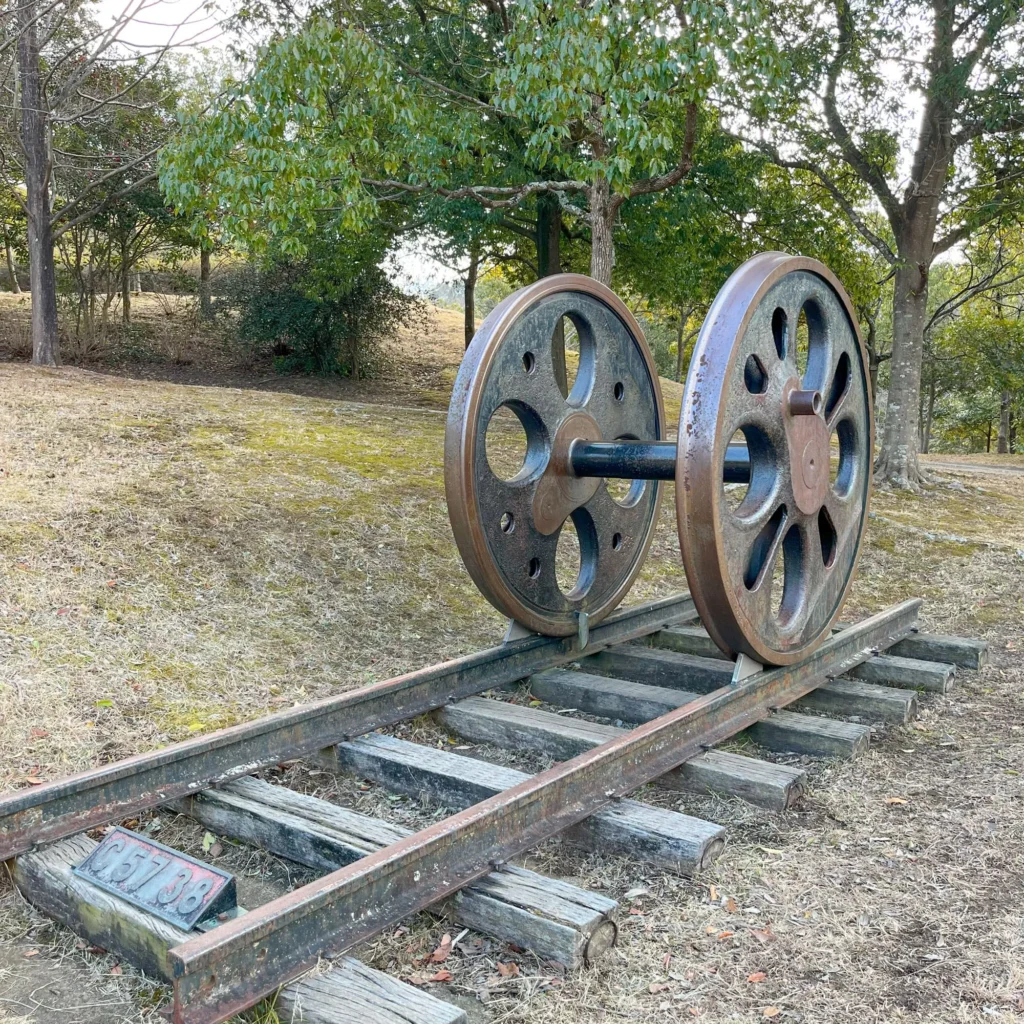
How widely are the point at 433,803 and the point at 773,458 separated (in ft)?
6.54

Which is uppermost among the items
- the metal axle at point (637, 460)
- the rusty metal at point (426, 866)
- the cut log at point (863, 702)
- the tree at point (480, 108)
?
the tree at point (480, 108)

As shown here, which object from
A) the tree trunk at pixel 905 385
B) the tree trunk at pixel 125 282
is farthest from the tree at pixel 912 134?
the tree trunk at pixel 125 282

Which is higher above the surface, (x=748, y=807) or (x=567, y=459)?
(x=567, y=459)

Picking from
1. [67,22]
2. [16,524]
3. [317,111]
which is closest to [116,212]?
[67,22]

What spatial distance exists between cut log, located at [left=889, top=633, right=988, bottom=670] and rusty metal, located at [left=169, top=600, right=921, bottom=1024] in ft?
5.79

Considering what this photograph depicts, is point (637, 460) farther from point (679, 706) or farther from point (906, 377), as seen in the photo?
point (906, 377)

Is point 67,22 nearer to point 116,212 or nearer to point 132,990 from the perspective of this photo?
point 116,212

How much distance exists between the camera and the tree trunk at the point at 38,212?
524 inches

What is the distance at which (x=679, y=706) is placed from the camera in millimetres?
4312

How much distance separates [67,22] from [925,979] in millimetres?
16680

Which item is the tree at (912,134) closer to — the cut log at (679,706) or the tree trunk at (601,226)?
the tree trunk at (601,226)

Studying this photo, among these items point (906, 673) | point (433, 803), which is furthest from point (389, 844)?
point (906, 673)

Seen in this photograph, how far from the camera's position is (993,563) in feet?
29.3

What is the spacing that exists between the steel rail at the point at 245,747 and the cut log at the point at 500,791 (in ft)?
0.52
